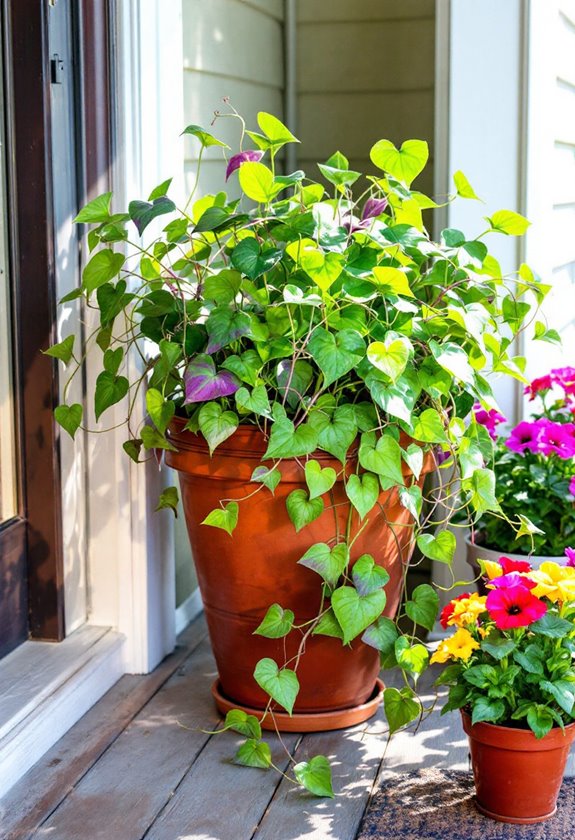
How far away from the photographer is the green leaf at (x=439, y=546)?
2.00 meters

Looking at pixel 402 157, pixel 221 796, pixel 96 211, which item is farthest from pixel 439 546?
pixel 96 211

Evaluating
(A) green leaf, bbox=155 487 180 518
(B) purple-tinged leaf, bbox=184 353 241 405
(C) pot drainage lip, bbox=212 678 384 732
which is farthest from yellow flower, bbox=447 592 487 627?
(A) green leaf, bbox=155 487 180 518

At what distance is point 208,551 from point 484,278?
0.76m

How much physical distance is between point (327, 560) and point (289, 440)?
0.22 m

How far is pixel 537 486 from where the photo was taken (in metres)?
2.37

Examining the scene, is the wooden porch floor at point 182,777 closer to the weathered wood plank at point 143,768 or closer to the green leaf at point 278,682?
the weathered wood plank at point 143,768

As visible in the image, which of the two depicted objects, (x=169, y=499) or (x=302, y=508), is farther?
(x=169, y=499)

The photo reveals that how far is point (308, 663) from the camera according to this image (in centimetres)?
209

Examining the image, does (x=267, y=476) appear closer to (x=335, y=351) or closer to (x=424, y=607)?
(x=335, y=351)

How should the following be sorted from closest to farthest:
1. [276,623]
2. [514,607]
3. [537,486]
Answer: [514,607]
[276,623]
[537,486]

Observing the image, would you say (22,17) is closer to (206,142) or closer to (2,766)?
(206,142)

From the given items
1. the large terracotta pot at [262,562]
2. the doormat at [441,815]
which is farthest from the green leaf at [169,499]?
the doormat at [441,815]

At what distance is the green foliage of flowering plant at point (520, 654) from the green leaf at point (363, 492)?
0.75ft

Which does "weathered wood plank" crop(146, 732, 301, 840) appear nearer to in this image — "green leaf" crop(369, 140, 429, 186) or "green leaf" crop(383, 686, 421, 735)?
"green leaf" crop(383, 686, 421, 735)
